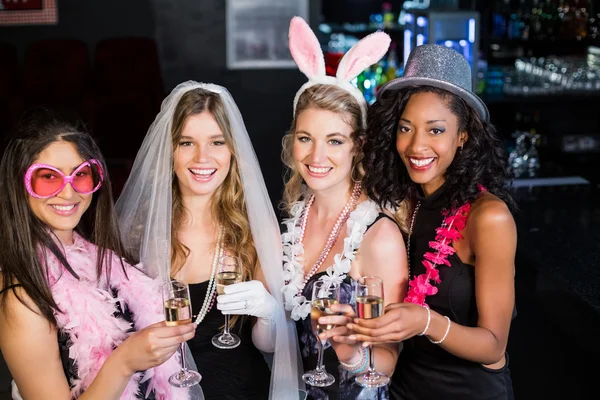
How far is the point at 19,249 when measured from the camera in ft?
6.80

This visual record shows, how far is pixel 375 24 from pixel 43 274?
7.94 m

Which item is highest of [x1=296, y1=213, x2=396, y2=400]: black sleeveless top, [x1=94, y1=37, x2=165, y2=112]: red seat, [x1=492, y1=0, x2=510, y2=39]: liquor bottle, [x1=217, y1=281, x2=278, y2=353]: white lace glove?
[x1=492, y1=0, x2=510, y2=39]: liquor bottle

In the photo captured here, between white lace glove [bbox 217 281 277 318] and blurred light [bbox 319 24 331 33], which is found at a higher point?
blurred light [bbox 319 24 331 33]

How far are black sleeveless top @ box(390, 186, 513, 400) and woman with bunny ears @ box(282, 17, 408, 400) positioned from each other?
67mm

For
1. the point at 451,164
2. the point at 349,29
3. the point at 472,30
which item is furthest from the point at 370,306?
the point at 349,29

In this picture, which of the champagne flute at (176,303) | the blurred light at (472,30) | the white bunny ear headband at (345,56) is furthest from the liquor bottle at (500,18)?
the champagne flute at (176,303)

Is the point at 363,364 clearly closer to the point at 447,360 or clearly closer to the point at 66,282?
the point at 447,360

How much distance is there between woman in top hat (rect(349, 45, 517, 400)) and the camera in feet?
7.22

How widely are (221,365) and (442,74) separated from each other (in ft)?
3.81

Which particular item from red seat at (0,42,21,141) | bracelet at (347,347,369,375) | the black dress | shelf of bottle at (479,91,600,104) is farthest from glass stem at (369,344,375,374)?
red seat at (0,42,21,141)

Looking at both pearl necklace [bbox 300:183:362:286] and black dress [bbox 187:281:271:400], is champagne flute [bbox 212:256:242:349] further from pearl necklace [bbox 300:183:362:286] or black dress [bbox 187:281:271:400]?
pearl necklace [bbox 300:183:362:286]

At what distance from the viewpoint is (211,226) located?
A: 2682 millimetres

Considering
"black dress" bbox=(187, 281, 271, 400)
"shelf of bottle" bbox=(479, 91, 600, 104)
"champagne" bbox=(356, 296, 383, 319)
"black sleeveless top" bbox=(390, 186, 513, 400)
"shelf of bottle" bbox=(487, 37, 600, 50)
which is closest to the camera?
"champagne" bbox=(356, 296, 383, 319)

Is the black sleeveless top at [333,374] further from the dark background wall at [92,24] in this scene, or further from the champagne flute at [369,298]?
the dark background wall at [92,24]
